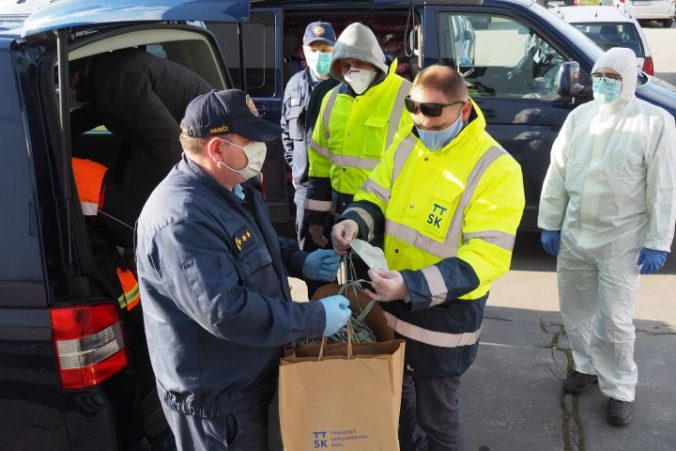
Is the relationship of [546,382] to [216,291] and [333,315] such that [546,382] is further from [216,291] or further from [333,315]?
[216,291]

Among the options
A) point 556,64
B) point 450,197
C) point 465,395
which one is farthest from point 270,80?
point 450,197

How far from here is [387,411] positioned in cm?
223

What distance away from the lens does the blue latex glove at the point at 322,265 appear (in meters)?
2.61

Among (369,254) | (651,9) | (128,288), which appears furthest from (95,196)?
(651,9)

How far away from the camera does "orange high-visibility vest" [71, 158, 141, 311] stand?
8.68 ft

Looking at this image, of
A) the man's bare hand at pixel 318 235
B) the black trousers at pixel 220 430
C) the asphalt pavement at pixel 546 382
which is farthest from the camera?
the man's bare hand at pixel 318 235

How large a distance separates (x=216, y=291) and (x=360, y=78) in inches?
78.4

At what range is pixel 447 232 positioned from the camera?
2504mm

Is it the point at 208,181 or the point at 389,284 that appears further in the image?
the point at 389,284

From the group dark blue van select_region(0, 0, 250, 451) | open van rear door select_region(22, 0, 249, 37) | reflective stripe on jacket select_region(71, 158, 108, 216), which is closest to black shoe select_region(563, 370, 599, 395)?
dark blue van select_region(0, 0, 250, 451)

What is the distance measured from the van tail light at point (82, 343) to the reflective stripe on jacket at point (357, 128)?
5.72ft

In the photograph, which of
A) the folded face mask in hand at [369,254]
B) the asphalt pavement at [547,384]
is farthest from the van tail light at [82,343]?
the asphalt pavement at [547,384]

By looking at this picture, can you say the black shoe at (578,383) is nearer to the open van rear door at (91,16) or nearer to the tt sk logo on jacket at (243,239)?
the tt sk logo on jacket at (243,239)

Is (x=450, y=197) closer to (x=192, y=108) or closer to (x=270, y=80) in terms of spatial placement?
(x=192, y=108)
